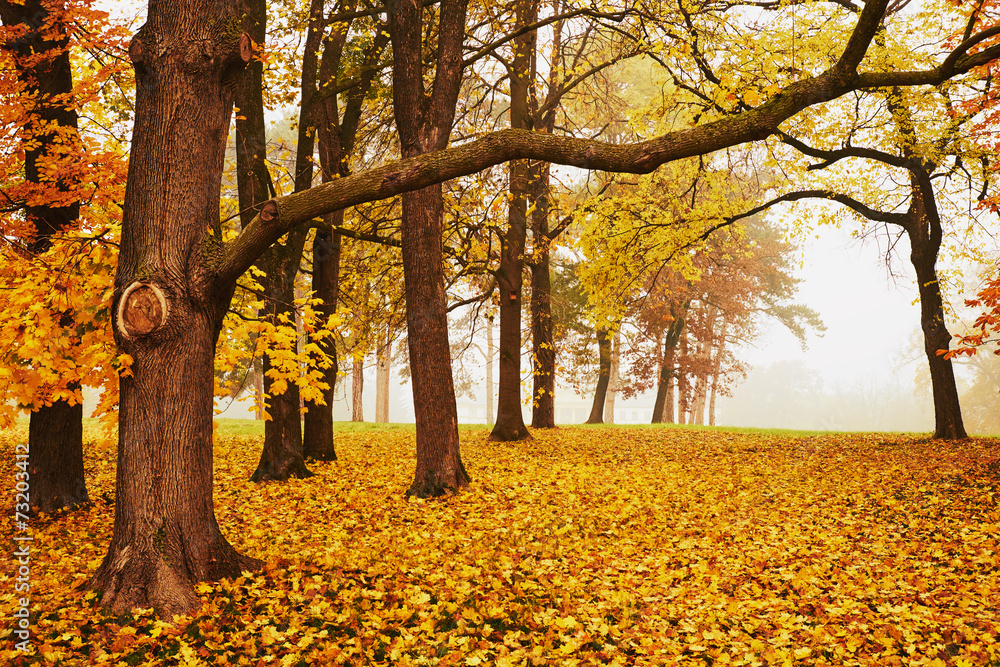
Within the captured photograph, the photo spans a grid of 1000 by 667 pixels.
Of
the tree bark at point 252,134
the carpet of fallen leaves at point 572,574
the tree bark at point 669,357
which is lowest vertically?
the carpet of fallen leaves at point 572,574

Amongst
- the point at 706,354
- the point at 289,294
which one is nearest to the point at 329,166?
the point at 289,294

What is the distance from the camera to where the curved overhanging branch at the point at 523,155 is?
4.35 meters

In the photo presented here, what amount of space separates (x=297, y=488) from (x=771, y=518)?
20.3 ft

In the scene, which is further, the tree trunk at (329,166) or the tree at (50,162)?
the tree trunk at (329,166)

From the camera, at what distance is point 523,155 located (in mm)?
4504

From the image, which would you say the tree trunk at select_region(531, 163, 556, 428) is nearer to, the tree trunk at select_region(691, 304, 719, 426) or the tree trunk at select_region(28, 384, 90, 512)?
the tree trunk at select_region(28, 384, 90, 512)

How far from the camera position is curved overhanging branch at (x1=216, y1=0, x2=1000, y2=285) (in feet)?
14.3

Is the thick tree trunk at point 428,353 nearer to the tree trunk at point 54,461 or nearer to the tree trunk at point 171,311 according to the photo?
the tree trunk at point 171,311

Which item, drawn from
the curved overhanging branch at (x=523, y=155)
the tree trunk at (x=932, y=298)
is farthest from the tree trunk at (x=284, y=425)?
the tree trunk at (x=932, y=298)

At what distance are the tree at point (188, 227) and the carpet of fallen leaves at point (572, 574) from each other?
38 cm

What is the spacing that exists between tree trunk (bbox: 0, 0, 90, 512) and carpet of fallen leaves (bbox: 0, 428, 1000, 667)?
48 cm

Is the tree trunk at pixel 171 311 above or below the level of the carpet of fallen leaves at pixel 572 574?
above

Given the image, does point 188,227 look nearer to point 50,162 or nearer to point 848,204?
point 50,162

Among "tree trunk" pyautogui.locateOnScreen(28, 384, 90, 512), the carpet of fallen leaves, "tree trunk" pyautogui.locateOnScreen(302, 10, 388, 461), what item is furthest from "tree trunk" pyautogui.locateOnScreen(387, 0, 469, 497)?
"tree trunk" pyautogui.locateOnScreen(28, 384, 90, 512)
